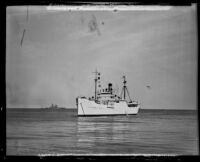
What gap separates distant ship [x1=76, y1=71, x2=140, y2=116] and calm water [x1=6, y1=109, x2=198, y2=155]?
0.14 feet

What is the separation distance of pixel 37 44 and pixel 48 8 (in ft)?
0.52

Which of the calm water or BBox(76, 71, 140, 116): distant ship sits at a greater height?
BBox(76, 71, 140, 116): distant ship

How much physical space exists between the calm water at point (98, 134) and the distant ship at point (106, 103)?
4cm

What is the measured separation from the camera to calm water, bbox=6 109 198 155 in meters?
1.57

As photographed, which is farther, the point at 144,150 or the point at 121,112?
the point at 121,112

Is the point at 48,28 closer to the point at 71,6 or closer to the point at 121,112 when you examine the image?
the point at 71,6

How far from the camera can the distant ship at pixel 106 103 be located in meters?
1.62

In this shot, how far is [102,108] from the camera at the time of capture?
166 centimetres

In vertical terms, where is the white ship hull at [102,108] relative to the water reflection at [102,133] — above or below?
above

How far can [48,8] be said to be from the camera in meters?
1.60

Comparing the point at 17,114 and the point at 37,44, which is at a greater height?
the point at 37,44

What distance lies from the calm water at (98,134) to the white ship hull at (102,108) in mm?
36

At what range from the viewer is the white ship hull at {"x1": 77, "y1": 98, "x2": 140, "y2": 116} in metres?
1.61
